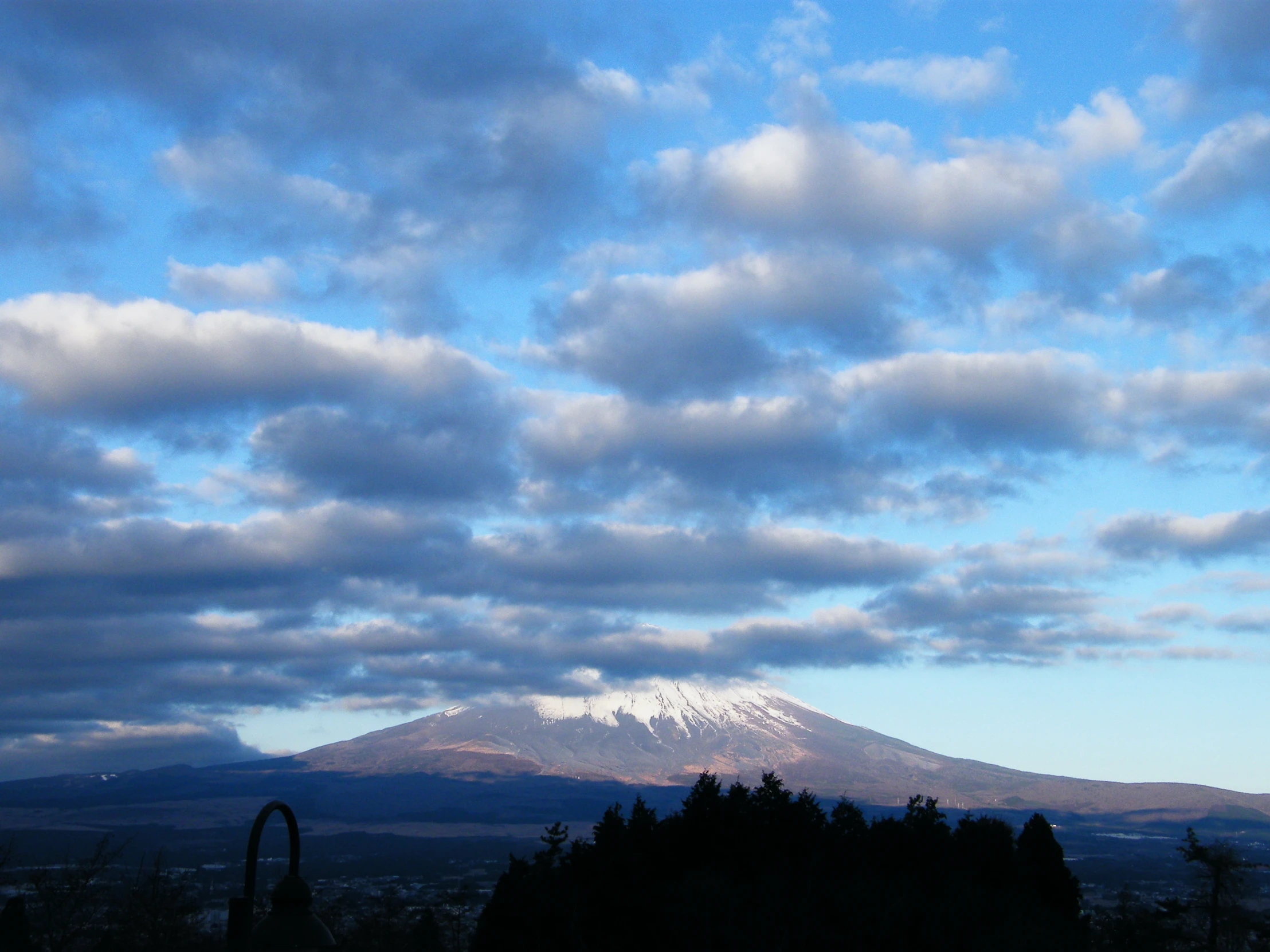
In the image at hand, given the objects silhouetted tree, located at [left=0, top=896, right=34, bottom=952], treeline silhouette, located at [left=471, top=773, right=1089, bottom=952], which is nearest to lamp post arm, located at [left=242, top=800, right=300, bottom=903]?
silhouetted tree, located at [left=0, top=896, right=34, bottom=952]

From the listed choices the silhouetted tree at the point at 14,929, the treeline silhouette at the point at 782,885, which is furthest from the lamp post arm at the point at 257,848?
the treeline silhouette at the point at 782,885

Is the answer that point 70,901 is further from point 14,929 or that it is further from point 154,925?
point 14,929

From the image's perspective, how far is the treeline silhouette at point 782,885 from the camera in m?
54.8

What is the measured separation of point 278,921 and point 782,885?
152ft

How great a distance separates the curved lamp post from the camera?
15406mm

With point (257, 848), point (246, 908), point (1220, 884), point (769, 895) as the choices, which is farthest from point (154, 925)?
point (1220, 884)

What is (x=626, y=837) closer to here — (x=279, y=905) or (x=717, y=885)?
(x=717, y=885)

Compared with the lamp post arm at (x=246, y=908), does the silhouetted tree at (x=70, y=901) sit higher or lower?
lower

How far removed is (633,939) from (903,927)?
13721 mm

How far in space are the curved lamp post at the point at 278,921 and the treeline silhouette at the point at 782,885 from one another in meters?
38.9

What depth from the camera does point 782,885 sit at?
58375 mm

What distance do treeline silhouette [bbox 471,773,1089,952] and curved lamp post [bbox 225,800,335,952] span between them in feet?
128

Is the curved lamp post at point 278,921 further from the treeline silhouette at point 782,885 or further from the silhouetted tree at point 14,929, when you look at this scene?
the treeline silhouette at point 782,885

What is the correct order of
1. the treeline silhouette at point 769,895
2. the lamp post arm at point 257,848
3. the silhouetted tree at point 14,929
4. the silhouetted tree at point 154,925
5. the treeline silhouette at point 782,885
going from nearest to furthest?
the lamp post arm at point 257,848, the silhouetted tree at point 14,929, the silhouetted tree at point 154,925, the treeline silhouette at point 769,895, the treeline silhouette at point 782,885
